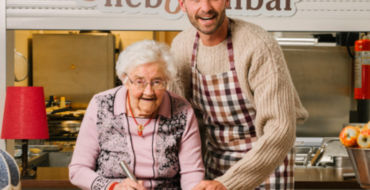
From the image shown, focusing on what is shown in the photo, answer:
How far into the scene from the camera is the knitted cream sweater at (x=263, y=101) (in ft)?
5.69

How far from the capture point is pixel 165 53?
190cm

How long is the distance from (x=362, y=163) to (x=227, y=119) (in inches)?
23.9

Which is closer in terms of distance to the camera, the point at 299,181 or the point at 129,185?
the point at 129,185

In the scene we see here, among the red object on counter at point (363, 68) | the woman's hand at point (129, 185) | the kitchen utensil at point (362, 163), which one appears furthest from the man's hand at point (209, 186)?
the red object on counter at point (363, 68)

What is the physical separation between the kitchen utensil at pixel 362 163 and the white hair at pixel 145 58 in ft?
2.53

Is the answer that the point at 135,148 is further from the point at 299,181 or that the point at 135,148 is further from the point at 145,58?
the point at 299,181

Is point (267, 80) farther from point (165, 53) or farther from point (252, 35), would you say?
point (165, 53)

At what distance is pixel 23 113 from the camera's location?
2805mm

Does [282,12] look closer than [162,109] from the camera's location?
No

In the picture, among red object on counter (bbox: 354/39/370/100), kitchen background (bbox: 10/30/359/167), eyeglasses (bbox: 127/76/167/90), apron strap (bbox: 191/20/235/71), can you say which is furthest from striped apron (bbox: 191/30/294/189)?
kitchen background (bbox: 10/30/359/167)

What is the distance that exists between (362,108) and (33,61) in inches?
170

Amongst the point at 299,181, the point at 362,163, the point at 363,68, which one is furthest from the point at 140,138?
the point at 363,68

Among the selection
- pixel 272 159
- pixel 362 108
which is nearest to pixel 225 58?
pixel 272 159

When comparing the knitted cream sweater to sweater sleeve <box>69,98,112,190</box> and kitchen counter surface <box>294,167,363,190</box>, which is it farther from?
kitchen counter surface <box>294,167,363,190</box>
